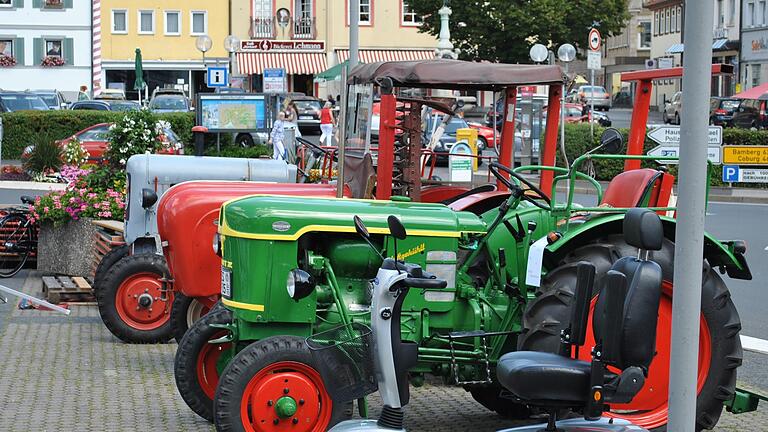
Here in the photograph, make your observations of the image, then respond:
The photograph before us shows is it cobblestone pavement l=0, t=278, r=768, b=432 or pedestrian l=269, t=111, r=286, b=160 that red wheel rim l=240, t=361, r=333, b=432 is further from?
pedestrian l=269, t=111, r=286, b=160

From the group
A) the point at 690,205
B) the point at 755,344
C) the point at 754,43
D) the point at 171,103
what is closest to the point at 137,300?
the point at 755,344

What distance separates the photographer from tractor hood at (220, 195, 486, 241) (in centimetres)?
727

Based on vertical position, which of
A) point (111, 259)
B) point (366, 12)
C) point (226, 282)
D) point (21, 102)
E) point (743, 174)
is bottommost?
point (111, 259)

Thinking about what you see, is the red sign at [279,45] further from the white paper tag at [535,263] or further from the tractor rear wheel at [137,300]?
the white paper tag at [535,263]

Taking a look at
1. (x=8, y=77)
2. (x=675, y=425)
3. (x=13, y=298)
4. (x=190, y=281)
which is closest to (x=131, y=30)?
(x=8, y=77)

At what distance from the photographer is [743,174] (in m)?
27.0

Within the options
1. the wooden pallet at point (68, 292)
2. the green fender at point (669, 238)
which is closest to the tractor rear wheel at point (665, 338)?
the green fender at point (669, 238)

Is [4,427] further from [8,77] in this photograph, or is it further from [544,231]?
[8,77]

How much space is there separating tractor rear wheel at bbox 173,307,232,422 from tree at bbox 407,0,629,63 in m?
46.3

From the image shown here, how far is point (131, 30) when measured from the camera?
68.5 m

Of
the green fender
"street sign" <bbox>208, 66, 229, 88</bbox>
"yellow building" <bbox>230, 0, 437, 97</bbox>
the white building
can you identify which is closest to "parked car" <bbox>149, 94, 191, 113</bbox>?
"street sign" <bbox>208, 66, 229, 88</bbox>

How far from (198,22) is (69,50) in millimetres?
7253

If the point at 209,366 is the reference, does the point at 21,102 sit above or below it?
above

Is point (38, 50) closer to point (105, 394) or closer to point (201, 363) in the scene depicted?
point (105, 394)
